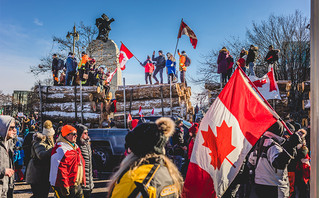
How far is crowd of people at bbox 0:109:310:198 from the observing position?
214 centimetres

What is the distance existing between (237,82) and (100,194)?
503cm

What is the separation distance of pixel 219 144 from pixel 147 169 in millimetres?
1473

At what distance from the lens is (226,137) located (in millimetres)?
→ 3369

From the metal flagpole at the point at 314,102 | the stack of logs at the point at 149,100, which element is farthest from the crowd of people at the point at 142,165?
the stack of logs at the point at 149,100

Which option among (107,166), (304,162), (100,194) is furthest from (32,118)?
(304,162)

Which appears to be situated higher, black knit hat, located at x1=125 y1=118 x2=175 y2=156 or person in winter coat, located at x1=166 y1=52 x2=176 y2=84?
person in winter coat, located at x1=166 y1=52 x2=176 y2=84

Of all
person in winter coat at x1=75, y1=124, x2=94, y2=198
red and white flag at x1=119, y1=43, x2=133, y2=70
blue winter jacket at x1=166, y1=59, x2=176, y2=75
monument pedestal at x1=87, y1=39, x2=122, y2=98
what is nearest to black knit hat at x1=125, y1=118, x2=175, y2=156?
person in winter coat at x1=75, y1=124, x2=94, y2=198

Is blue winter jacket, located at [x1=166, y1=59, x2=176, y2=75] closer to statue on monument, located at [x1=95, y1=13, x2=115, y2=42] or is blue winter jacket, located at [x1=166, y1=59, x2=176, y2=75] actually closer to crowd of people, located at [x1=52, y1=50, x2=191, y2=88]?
crowd of people, located at [x1=52, y1=50, x2=191, y2=88]

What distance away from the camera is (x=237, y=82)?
351cm

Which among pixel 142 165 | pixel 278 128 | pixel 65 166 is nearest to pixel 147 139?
pixel 142 165

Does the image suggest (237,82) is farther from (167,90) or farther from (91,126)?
(91,126)

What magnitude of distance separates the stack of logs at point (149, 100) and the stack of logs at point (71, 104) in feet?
3.87

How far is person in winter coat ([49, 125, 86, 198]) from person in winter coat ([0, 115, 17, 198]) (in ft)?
1.87

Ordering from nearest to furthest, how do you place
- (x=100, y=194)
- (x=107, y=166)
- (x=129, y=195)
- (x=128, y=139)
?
(x=129, y=195) → (x=128, y=139) → (x=100, y=194) → (x=107, y=166)
